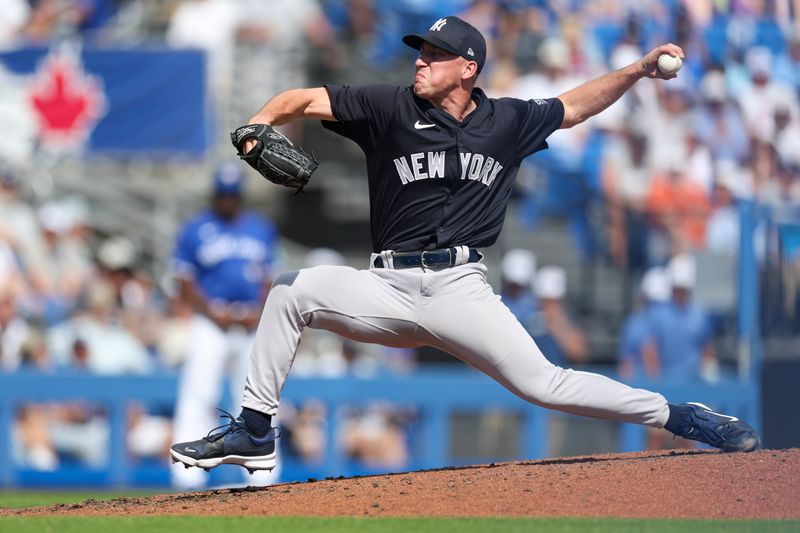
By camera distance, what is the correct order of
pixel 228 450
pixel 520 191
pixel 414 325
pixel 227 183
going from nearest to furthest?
pixel 228 450
pixel 414 325
pixel 227 183
pixel 520 191

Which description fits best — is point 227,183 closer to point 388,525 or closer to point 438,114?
point 438,114

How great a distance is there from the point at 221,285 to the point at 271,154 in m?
4.04

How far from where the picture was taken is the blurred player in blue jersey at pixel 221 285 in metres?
8.63

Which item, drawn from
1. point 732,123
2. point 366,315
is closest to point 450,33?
point 366,315

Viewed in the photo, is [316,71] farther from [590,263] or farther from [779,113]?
[779,113]

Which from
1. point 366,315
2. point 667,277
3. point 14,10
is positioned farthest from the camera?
point 14,10

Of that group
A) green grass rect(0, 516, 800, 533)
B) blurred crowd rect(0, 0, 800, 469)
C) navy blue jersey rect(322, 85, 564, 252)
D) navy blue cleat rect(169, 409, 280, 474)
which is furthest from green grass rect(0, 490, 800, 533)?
blurred crowd rect(0, 0, 800, 469)

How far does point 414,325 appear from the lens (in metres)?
5.25

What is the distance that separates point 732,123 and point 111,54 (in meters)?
6.07

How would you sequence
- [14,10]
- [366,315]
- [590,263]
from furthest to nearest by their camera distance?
[14,10] → [590,263] → [366,315]

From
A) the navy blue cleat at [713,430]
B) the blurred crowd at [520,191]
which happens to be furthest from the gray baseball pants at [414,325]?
the blurred crowd at [520,191]

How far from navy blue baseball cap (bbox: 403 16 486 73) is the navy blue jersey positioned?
0.76ft

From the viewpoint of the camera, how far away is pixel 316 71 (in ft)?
41.5

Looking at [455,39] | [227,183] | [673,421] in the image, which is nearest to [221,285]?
[227,183]
